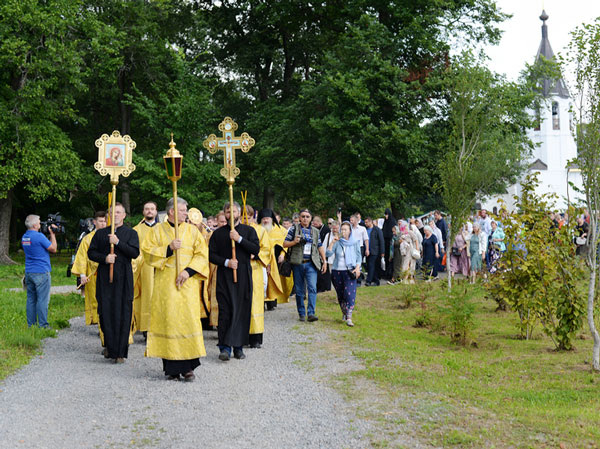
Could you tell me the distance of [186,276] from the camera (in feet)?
27.3

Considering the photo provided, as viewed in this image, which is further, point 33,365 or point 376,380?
point 33,365

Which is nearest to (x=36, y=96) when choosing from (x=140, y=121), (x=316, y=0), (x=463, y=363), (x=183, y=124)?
(x=183, y=124)

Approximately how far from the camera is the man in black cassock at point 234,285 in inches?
369

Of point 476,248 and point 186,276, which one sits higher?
point 476,248

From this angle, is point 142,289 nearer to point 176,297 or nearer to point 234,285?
point 234,285

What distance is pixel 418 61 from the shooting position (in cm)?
2709

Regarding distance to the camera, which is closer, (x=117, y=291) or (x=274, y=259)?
(x=117, y=291)

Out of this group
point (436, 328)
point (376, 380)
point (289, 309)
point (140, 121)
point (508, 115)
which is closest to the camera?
point (376, 380)

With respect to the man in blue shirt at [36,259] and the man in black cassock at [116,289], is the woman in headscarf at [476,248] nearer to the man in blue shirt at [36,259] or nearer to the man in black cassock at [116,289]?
the man in blue shirt at [36,259]

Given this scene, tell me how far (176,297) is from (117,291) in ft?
4.46

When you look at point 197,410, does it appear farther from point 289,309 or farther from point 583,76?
point 289,309

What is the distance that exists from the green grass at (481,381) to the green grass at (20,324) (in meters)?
4.31

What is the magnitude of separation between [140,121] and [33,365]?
25.6m

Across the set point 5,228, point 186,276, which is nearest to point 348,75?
point 5,228
